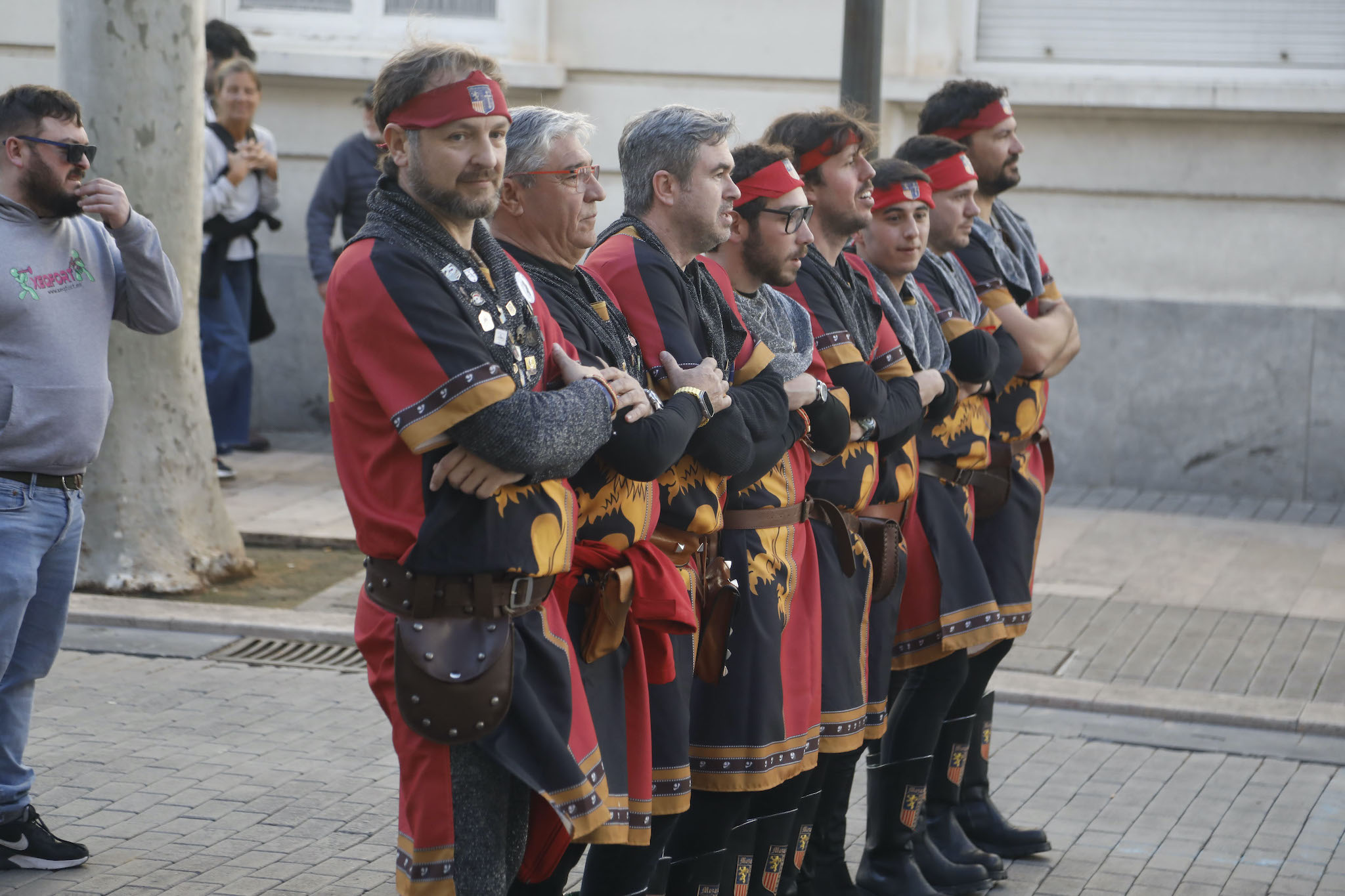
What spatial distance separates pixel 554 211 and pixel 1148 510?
709cm

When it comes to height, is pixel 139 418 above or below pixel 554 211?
below

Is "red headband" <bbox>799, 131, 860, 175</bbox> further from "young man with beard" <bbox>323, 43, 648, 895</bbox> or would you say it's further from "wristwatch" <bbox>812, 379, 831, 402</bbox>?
"young man with beard" <bbox>323, 43, 648, 895</bbox>

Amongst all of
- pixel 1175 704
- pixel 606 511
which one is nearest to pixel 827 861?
pixel 606 511

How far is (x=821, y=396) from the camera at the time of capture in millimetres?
3994

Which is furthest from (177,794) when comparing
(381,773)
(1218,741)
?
(1218,741)

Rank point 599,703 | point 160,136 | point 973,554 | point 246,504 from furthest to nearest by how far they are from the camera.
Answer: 1. point 246,504
2. point 160,136
3. point 973,554
4. point 599,703

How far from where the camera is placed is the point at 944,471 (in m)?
4.78

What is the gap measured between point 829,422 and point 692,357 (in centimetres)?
55

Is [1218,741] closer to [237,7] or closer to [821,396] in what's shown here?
[821,396]

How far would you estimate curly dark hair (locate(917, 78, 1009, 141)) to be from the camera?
5215 mm

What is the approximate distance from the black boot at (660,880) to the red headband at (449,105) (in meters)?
1.66

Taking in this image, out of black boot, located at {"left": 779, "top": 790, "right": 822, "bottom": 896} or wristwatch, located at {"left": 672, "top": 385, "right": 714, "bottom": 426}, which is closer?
wristwatch, located at {"left": 672, "top": 385, "right": 714, "bottom": 426}

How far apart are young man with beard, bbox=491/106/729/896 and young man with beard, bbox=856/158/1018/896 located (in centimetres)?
121

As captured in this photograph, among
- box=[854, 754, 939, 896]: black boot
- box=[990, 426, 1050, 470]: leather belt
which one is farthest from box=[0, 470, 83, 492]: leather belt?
box=[990, 426, 1050, 470]: leather belt
